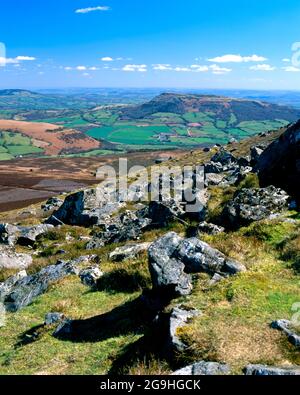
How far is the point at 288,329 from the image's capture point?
→ 37.5ft

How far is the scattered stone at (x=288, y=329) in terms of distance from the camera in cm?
1088

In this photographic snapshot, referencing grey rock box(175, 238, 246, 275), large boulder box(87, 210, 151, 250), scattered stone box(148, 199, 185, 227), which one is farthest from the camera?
large boulder box(87, 210, 151, 250)

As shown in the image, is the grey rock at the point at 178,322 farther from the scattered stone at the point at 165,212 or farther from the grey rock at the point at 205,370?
the scattered stone at the point at 165,212

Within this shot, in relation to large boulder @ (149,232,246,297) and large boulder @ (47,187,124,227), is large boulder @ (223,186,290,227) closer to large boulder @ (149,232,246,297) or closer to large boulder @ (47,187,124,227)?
large boulder @ (149,232,246,297)

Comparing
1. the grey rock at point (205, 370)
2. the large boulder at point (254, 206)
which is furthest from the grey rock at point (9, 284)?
the grey rock at point (205, 370)

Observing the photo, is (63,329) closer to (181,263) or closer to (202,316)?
(181,263)

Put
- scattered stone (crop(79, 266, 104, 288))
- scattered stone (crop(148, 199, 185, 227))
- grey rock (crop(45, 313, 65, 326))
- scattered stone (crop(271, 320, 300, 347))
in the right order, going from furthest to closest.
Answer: scattered stone (crop(148, 199, 185, 227)) → scattered stone (crop(79, 266, 104, 288)) → grey rock (crop(45, 313, 65, 326)) → scattered stone (crop(271, 320, 300, 347))

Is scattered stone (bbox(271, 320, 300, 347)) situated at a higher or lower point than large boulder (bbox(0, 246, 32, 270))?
higher

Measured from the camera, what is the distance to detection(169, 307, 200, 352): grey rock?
11.2 m

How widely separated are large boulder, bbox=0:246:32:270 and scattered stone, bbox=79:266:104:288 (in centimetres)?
852

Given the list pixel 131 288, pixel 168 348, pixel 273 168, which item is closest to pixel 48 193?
pixel 273 168

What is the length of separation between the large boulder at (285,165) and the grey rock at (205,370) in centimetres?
1723

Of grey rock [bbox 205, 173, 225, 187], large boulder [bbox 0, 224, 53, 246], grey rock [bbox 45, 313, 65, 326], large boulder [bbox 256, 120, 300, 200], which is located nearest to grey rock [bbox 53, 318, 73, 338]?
grey rock [bbox 45, 313, 65, 326]
